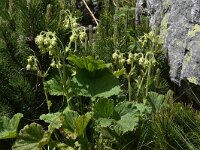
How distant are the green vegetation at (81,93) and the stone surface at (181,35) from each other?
0.29ft

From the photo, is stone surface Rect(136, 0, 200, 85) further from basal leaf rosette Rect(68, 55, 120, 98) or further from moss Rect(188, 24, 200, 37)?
basal leaf rosette Rect(68, 55, 120, 98)

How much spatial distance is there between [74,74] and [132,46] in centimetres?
61

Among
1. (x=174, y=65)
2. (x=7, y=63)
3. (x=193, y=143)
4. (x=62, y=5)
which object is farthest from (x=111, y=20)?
(x=193, y=143)

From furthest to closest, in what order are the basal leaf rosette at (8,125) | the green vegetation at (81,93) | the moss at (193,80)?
1. the moss at (193,80)
2. the basal leaf rosette at (8,125)
3. the green vegetation at (81,93)

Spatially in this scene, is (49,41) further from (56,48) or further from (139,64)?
(139,64)

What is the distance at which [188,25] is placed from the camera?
2.95 meters

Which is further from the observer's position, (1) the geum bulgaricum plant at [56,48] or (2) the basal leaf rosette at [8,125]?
(2) the basal leaf rosette at [8,125]

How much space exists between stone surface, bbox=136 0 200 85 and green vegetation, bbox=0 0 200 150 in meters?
0.09

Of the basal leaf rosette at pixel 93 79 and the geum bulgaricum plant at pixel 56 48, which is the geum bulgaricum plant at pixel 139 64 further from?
the geum bulgaricum plant at pixel 56 48

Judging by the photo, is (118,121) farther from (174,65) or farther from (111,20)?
(111,20)

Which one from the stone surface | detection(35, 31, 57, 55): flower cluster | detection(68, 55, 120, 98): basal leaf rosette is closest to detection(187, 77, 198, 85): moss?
the stone surface

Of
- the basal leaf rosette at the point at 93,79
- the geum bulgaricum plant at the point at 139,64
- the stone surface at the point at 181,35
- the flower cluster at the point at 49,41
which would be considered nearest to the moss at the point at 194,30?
the stone surface at the point at 181,35

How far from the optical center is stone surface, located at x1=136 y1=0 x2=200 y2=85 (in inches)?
111

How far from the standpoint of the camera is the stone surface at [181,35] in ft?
9.23
